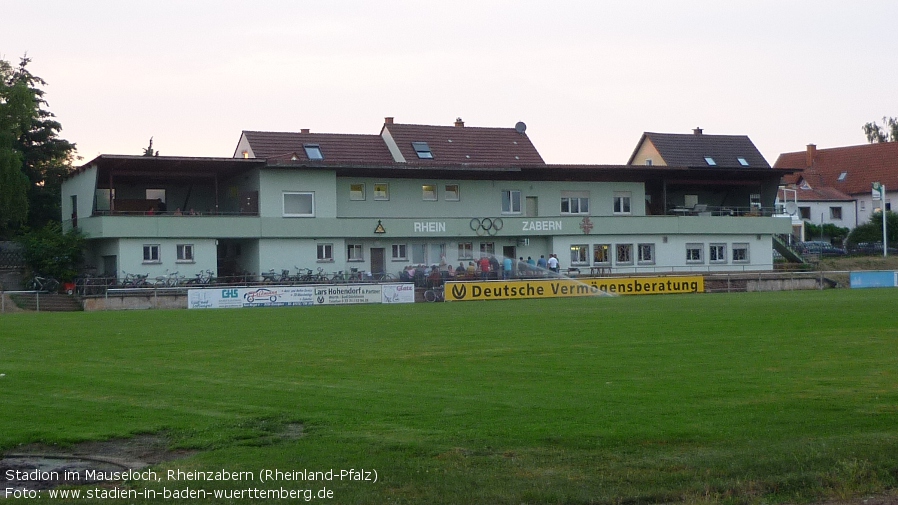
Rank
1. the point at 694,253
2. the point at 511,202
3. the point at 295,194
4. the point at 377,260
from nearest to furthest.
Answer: the point at 295,194 < the point at 377,260 < the point at 511,202 < the point at 694,253

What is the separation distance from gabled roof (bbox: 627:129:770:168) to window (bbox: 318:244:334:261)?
27631 millimetres

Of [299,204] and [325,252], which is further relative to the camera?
[325,252]

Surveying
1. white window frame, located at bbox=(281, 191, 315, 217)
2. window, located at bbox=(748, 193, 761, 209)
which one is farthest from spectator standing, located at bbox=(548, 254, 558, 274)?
window, located at bbox=(748, 193, 761, 209)

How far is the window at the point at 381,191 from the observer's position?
2269 inches

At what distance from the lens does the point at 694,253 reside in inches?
2472

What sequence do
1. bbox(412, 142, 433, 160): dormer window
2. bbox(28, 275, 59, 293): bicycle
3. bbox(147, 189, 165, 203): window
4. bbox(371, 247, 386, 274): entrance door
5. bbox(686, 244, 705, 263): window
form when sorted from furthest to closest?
1. bbox(686, 244, 705, 263): window
2. bbox(412, 142, 433, 160): dormer window
3. bbox(371, 247, 386, 274): entrance door
4. bbox(147, 189, 165, 203): window
5. bbox(28, 275, 59, 293): bicycle

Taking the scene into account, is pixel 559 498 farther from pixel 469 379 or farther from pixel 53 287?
pixel 53 287

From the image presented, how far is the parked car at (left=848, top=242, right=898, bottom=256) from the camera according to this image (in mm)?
72750

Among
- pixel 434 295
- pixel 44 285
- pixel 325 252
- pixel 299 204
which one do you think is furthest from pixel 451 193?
pixel 44 285

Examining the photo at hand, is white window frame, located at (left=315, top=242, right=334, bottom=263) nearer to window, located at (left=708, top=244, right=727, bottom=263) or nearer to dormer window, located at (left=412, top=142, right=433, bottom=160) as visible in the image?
dormer window, located at (left=412, top=142, right=433, bottom=160)

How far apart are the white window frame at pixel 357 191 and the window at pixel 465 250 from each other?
6.48 meters

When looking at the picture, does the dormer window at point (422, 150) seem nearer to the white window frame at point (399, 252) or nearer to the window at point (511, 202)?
the window at point (511, 202)

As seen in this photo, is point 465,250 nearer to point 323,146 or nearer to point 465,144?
point 465,144

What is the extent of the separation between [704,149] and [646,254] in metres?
14.3
